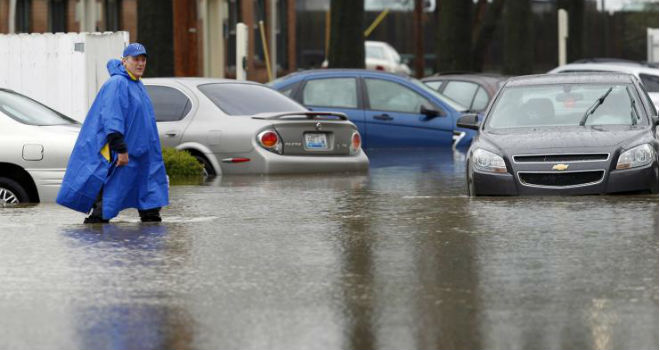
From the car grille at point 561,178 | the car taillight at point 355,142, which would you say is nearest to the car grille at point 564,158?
the car grille at point 561,178

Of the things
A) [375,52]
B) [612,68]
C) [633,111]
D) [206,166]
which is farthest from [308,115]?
[375,52]

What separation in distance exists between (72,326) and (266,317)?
100 centimetres

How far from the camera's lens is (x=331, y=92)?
897 inches

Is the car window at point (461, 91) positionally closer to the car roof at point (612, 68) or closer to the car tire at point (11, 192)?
the car roof at point (612, 68)

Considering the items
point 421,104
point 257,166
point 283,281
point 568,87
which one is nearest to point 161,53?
point 421,104

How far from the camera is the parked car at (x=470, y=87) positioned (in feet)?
83.0

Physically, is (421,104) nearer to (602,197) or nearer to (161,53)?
(161,53)

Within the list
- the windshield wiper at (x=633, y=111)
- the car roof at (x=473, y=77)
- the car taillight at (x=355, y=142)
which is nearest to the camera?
the windshield wiper at (x=633, y=111)

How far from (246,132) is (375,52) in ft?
139

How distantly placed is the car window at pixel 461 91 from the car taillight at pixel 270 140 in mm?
7476

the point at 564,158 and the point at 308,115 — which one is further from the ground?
the point at 308,115

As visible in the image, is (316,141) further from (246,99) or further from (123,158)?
(123,158)

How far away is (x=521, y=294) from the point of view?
30.6 ft

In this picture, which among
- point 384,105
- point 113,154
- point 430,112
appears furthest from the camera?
point 384,105
